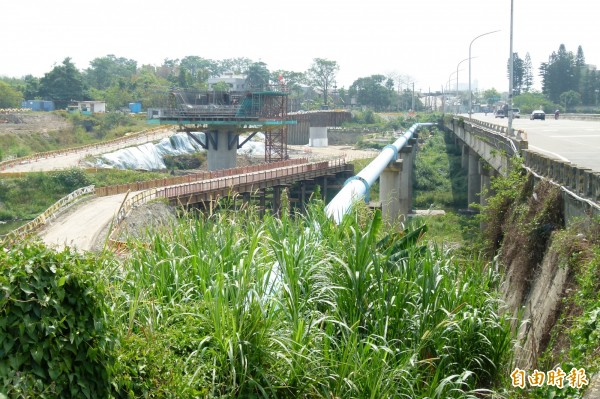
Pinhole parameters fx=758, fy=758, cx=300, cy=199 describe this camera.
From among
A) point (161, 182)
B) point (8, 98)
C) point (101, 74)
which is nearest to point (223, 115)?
point (161, 182)

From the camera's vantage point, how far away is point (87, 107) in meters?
114

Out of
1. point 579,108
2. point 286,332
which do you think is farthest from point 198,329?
point 579,108

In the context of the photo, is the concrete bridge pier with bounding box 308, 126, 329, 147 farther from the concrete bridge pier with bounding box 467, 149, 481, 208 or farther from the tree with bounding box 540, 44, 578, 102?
the concrete bridge pier with bounding box 467, 149, 481, 208

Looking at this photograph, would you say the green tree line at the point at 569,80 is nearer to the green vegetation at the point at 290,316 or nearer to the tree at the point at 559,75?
the tree at the point at 559,75

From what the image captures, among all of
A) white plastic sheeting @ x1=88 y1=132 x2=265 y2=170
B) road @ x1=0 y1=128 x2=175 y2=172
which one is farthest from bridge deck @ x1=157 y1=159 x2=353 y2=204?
road @ x1=0 y1=128 x2=175 y2=172

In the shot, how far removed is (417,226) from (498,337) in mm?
2553

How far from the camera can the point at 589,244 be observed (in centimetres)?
1255

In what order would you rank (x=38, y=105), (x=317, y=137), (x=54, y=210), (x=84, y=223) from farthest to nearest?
1. (x=317, y=137)
2. (x=38, y=105)
3. (x=54, y=210)
4. (x=84, y=223)

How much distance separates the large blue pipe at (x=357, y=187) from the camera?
14.6 metres

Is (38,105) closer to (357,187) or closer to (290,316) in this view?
(357,187)

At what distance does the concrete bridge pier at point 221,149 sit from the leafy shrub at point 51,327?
2564 inches

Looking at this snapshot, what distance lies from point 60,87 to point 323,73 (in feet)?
263

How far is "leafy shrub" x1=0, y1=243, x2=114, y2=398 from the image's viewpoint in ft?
20.7

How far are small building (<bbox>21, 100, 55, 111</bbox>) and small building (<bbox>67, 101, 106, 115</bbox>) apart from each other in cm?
277
